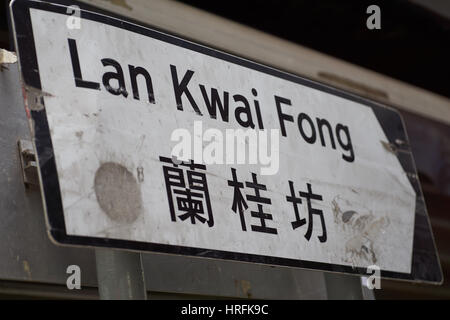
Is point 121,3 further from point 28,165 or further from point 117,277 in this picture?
point 117,277

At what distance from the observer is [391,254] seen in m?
2.04

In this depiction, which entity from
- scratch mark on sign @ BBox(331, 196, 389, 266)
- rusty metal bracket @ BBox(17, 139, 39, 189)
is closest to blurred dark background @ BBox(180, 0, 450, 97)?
scratch mark on sign @ BBox(331, 196, 389, 266)

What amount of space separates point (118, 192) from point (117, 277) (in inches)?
7.2

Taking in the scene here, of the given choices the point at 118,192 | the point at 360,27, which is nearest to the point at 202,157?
the point at 118,192

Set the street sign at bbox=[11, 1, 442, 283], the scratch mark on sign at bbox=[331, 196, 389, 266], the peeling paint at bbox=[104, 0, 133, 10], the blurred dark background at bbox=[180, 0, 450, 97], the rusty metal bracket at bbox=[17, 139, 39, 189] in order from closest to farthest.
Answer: the street sign at bbox=[11, 1, 442, 283], the rusty metal bracket at bbox=[17, 139, 39, 189], the scratch mark on sign at bbox=[331, 196, 389, 266], the peeling paint at bbox=[104, 0, 133, 10], the blurred dark background at bbox=[180, 0, 450, 97]

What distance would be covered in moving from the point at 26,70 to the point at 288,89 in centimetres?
84

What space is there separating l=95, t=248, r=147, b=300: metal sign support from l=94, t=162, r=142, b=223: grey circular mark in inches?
3.7

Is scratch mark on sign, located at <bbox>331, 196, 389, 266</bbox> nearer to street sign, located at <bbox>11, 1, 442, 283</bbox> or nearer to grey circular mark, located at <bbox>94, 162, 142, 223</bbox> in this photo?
street sign, located at <bbox>11, 1, 442, 283</bbox>

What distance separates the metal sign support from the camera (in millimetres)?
1479

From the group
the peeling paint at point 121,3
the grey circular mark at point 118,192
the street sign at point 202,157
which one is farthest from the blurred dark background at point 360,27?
the grey circular mark at point 118,192

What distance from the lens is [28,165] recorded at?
1.80 meters

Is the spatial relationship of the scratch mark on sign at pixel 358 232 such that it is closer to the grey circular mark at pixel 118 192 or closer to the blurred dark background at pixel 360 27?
the grey circular mark at pixel 118 192
